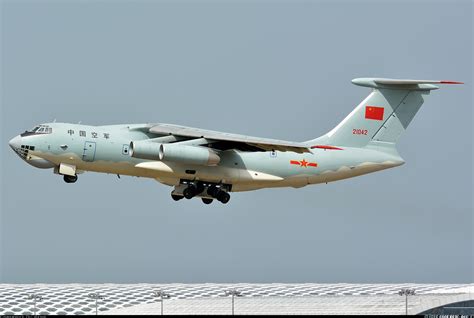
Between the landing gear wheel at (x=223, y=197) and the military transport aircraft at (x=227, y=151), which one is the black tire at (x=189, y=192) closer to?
the military transport aircraft at (x=227, y=151)

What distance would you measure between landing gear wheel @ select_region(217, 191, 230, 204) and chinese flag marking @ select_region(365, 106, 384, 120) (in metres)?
4.84

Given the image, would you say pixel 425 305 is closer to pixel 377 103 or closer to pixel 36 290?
pixel 377 103

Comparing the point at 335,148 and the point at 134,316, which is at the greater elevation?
the point at 335,148

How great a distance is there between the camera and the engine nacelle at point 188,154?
104 feet

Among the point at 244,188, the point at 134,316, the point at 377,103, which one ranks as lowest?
the point at 134,316

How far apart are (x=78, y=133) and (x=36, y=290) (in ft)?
44.4

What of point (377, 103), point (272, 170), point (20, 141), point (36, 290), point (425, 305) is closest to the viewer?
point (20, 141)

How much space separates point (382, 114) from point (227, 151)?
4.94 metres

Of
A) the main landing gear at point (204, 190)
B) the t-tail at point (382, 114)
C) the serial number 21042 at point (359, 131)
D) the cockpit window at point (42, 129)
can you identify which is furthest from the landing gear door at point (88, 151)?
the serial number 21042 at point (359, 131)

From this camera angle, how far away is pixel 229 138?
3281 cm

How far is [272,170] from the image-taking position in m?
33.8

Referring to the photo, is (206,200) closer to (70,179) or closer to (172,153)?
(172,153)

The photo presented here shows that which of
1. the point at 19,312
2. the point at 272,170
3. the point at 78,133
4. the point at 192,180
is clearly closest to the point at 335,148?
the point at 272,170

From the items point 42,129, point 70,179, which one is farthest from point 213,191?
point 42,129
